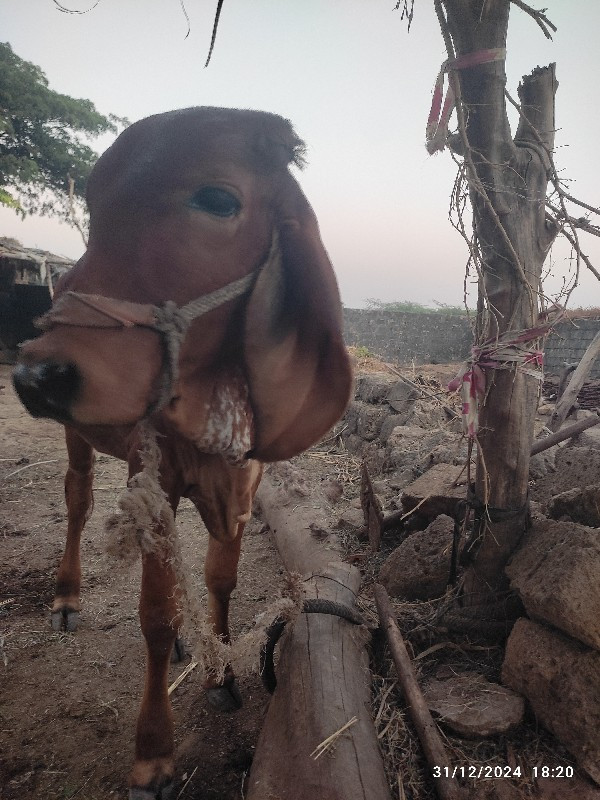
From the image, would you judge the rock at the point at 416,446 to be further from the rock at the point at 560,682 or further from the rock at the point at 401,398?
the rock at the point at 560,682

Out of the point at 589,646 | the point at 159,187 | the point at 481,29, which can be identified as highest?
the point at 481,29

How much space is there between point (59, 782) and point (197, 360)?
1.62 metres

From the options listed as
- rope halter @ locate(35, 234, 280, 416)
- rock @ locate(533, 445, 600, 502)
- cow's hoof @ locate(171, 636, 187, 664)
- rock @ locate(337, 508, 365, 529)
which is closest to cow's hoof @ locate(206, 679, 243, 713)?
cow's hoof @ locate(171, 636, 187, 664)

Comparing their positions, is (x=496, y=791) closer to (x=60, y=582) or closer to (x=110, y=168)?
(x=110, y=168)

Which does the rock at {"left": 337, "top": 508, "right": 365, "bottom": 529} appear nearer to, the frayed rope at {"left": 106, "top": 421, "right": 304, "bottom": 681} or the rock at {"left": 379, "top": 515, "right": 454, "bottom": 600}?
the rock at {"left": 379, "top": 515, "right": 454, "bottom": 600}

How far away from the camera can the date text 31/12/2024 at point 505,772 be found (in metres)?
1.58

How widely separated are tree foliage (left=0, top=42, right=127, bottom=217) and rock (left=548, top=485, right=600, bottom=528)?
14.2 m

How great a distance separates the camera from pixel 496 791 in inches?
60.7

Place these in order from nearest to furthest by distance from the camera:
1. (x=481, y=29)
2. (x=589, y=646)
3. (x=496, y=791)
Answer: (x=496, y=791) → (x=589, y=646) → (x=481, y=29)

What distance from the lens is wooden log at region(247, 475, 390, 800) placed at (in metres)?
1.38

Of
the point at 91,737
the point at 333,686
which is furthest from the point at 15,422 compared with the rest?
the point at 333,686

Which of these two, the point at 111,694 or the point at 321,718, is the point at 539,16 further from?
the point at 111,694

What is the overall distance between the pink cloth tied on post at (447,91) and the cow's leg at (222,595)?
1.63 meters

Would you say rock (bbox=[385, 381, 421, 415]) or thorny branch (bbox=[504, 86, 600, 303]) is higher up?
thorny branch (bbox=[504, 86, 600, 303])
